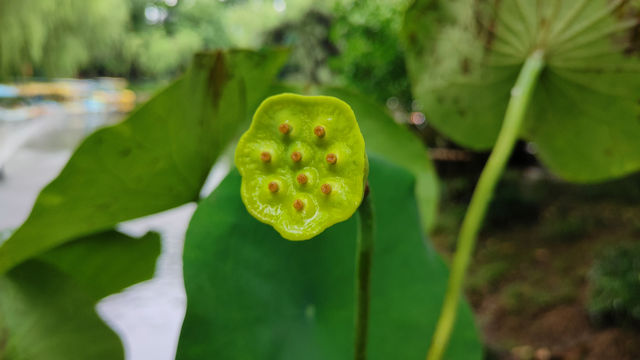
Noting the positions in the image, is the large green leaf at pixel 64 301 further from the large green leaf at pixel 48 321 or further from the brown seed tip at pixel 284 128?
the brown seed tip at pixel 284 128

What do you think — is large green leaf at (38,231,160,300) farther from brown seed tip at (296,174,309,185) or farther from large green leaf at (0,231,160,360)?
brown seed tip at (296,174,309,185)

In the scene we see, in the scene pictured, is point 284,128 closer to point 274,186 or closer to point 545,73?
point 274,186

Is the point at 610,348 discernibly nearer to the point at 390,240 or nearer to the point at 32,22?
the point at 390,240

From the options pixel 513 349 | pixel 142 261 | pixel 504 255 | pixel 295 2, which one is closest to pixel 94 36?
pixel 295 2

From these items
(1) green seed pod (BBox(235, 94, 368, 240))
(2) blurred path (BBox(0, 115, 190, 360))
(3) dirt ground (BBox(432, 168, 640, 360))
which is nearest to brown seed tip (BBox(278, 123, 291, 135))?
(1) green seed pod (BBox(235, 94, 368, 240))

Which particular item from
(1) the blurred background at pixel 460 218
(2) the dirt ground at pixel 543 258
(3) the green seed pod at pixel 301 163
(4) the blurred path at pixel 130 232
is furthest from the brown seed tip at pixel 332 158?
(2) the dirt ground at pixel 543 258

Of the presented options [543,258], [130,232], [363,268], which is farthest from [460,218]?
[363,268]

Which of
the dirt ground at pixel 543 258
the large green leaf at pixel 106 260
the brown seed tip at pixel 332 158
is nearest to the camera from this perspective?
the brown seed tip at pixel 332 158
